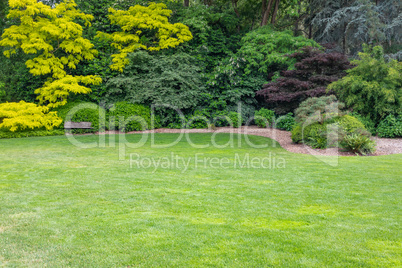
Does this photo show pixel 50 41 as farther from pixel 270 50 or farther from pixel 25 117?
pixel 270 50

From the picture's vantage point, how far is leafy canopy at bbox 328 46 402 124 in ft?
37.3

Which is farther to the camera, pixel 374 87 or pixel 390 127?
pixel 390 127

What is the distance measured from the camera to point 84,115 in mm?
13242

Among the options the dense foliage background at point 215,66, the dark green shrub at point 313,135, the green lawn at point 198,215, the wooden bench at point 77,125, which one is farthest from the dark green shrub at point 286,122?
the wooden bench at point 77,125

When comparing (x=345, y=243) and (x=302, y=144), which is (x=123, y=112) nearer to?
(x=302, y=144)

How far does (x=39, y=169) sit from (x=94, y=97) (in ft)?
28.8

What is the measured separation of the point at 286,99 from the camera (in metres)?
13.4

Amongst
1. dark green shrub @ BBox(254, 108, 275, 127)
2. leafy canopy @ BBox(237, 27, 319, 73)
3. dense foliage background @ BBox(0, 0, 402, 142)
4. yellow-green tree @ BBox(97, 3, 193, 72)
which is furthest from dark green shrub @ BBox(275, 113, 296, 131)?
yellow-green tree @ BBox(97, 3, 193, 72)

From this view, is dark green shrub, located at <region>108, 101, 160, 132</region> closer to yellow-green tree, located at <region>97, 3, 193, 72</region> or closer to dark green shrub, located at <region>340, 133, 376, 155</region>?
yellow-green tree, located at <region>97, 3, 193, 72</region>

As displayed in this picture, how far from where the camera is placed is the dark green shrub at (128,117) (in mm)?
13672

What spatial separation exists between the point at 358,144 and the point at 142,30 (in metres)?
12.4

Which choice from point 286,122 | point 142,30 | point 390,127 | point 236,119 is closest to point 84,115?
point 142,30

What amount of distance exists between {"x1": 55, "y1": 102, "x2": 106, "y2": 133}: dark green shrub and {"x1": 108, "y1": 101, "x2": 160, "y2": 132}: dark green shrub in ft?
1.49

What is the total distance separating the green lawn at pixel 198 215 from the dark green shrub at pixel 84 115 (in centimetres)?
609
